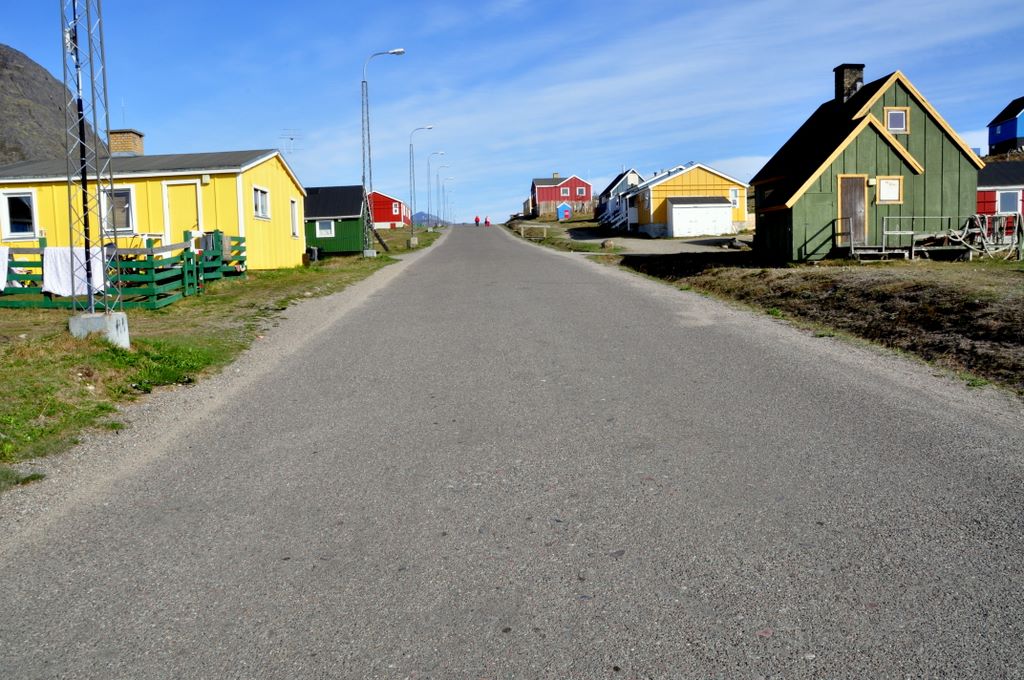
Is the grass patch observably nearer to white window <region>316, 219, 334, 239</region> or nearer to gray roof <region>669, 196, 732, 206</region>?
white window <region>316, 219, 334, 239</region>

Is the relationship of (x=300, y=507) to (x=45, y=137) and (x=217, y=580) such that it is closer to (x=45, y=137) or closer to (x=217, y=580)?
(x=217, y=580)

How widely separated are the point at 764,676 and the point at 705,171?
65099 mm

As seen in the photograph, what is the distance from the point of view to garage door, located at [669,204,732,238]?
59.0 meters

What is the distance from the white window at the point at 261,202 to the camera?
27.0 m

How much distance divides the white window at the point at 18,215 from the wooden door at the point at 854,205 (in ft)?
80.8

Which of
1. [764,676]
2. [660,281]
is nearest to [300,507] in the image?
[764,676]

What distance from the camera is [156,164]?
26.4 meters

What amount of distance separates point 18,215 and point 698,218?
4330 centimetres

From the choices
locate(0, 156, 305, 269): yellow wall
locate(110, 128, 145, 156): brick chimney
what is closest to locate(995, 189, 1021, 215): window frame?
locate(0, 156, 305, 269): yellow wall

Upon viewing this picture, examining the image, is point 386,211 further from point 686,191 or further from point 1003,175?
point 1003,175

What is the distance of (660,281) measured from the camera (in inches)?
890

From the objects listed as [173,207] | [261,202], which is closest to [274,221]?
[261,202]

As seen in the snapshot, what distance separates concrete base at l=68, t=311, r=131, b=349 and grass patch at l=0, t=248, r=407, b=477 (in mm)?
166

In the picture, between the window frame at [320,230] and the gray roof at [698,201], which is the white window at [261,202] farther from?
the gray roof at [698,201]
